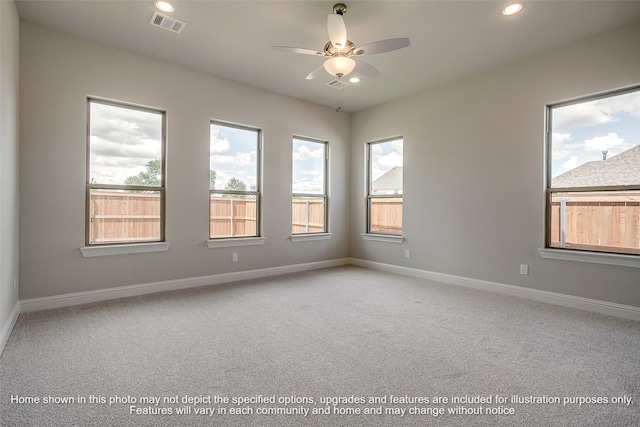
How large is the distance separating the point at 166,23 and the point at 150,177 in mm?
1835

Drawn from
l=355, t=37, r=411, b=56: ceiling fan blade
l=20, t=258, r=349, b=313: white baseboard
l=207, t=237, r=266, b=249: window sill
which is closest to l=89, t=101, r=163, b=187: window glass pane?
l=207, t=237, r=266, b=249: window sill

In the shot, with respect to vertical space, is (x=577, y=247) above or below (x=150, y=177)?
below

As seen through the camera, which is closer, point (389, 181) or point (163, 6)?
point (163, 6)

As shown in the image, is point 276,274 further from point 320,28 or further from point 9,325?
point 320,28

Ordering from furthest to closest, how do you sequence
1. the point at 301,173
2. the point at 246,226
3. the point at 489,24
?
1. the point at 301,173
2. the point at 246,226
3. the point at 489,24

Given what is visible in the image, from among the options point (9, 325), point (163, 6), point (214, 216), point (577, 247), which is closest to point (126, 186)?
point (214, 216)

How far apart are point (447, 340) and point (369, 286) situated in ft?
6.17

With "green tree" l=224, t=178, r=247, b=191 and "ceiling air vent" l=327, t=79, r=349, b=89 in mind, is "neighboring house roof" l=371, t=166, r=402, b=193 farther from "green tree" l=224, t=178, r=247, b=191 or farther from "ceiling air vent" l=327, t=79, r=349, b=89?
"green tree" l=224, t=178, r=247, b=191

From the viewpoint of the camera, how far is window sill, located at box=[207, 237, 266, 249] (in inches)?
182

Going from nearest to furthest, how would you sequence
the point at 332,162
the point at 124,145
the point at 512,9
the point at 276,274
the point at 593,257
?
the point at 512,9
the point at 593,257
the point at 124,145
the point at 276,274
the point at 332,162

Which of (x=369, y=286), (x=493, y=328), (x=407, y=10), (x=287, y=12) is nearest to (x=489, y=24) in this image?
(x=407, y=10)

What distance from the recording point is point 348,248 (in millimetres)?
6375

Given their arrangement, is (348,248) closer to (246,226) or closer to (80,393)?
(246,226)

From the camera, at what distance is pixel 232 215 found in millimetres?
4898
